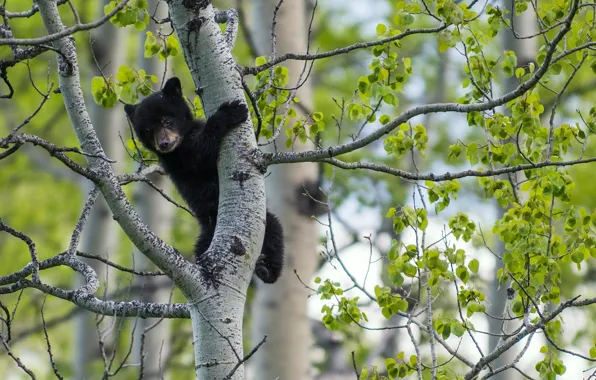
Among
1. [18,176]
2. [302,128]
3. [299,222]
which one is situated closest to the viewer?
[302,128]

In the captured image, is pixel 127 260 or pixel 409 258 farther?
pixel 127 260

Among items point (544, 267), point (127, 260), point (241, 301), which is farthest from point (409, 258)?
point (127, 260)

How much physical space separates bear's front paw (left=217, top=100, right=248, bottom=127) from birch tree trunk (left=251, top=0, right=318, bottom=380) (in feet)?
10.4

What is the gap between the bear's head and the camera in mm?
6309

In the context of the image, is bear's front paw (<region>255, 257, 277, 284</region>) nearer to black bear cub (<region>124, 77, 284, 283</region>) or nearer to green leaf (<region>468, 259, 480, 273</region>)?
black bear cub (<region>124, 77, 284, 283</region>)

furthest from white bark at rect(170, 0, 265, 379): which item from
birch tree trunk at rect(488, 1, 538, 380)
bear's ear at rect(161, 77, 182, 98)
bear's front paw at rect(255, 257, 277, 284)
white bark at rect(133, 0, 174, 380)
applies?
white bark at rect(133, 0, 174, 380)

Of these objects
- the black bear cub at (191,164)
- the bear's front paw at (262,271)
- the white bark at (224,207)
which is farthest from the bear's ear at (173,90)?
the white bark at (224,207)

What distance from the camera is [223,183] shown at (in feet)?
13.6

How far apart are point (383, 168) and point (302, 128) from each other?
1188 mm

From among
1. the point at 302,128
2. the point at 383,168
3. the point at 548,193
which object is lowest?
the point at 383,168

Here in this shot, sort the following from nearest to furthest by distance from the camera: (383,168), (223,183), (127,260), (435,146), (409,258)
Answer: (383,168), (223,183), (409,258), (127,260), (435,146)

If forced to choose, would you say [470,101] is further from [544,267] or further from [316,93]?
[316,93]

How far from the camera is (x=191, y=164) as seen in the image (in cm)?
579

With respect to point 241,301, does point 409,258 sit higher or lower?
higher
